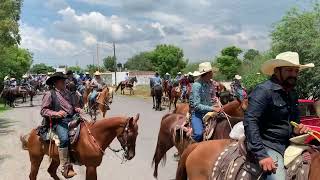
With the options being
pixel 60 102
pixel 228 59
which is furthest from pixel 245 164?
pixel 228 59

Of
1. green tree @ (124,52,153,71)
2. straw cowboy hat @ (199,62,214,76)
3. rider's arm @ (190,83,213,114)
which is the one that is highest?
straw cowboy hat @ (199,62,214,76)

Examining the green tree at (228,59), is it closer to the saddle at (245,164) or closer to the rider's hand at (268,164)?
the saddle at (245,164)

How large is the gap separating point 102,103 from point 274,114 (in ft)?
55.8

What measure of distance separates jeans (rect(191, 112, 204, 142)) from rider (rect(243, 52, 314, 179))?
4.12 m

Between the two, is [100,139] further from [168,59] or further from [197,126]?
[168,59]

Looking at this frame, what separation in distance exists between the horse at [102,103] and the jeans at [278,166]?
16.8 m

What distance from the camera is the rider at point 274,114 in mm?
4941

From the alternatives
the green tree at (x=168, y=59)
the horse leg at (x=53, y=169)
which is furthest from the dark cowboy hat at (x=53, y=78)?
the green tree at (x=168, y=59)

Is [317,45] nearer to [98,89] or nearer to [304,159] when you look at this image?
[98,89]

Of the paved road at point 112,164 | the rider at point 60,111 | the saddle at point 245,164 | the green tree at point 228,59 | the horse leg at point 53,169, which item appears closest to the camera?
the saddle at point 245,164

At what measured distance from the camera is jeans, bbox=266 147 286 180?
201 inches

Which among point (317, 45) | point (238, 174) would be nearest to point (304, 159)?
point (238, 174)

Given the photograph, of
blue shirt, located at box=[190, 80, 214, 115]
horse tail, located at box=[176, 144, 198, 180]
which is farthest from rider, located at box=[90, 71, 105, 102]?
horse tail, located at box=[176, 144, 198, 180]

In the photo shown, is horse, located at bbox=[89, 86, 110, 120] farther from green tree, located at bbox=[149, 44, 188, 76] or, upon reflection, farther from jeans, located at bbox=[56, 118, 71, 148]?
green tree, located at bbox=[149, 44, 188, 76]
